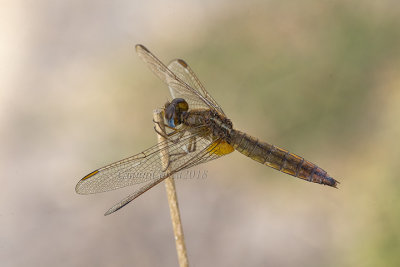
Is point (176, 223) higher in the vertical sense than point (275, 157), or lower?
lower

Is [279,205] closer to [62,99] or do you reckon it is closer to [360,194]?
[360,194]

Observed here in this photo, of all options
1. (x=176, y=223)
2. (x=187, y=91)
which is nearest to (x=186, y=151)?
(x=187, y=91)

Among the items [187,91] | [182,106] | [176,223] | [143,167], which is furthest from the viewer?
[187,91]

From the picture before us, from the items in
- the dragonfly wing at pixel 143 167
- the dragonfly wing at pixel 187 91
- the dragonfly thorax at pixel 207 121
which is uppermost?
the dragonfly wing at pixel 187 91

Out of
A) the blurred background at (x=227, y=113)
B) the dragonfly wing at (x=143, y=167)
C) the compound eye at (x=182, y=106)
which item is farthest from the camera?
the blurred background at (x=227, y=113)

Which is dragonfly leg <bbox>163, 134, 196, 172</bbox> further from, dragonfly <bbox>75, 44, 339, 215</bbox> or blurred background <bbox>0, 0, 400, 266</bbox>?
blurred background <bbox>0, 0, 400, 266</bbox>

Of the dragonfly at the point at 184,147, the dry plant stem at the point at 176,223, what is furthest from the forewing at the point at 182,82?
Result: the dry plant stem at the point at 176,223

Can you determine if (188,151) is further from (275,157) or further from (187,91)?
(275,157)

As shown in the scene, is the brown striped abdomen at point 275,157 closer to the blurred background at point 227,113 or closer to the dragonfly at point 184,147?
the dragonfly at point 184,147
